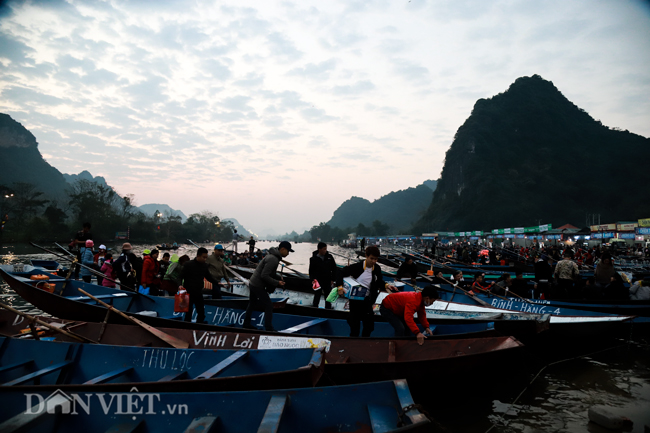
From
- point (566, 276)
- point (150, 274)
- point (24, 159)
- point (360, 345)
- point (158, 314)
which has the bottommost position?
point (158, 314)

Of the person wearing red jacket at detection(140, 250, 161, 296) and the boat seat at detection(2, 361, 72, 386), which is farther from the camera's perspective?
the person wearing red jacket at detection(140, 250, 161, 296)

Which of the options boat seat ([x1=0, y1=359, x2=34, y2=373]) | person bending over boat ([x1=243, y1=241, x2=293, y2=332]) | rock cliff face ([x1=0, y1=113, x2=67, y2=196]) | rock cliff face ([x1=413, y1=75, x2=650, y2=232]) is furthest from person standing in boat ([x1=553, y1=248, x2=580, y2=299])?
rock cliff face ([x1=0, y1=113, x2=67, y2=196])

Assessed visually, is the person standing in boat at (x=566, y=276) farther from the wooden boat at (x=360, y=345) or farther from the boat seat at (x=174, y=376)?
the boat seat at (x=174, y=376)

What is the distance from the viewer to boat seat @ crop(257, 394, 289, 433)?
3.02 meters

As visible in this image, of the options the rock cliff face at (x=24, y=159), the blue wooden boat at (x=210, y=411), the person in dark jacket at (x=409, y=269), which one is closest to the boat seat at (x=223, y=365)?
the blue wooden boat at (x=210, y=411)

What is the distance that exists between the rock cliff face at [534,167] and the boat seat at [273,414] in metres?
118

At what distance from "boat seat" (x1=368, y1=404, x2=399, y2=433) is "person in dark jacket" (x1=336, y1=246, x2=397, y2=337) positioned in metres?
2.52

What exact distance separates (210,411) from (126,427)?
761 millimetres

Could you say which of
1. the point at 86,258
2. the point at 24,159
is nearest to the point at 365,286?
→ the point at 86,258

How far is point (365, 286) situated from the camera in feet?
19.7

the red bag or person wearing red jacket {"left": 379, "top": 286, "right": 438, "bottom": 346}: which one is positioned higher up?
person wearing red jacket {"left": 379, "top": 286, "right": 438, "bottom": 346}

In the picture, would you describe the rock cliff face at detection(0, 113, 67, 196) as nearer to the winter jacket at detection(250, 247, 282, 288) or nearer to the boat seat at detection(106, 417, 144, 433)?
the winter jacket at detection(250, 247, 282, 288)

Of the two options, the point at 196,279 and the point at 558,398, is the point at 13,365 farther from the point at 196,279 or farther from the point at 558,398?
the point at 558,398

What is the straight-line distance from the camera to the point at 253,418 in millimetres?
3438
